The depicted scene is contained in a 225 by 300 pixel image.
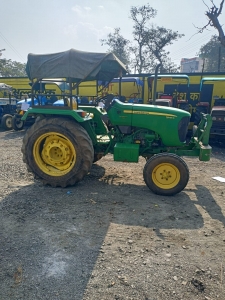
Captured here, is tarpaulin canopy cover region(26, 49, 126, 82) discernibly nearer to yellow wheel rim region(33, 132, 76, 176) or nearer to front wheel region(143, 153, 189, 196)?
yellow wheel rim region(33, 132, 76, 176)

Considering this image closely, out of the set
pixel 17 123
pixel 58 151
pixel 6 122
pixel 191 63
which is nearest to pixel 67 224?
pixel 58 151

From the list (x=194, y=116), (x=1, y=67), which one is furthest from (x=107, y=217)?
(x=1, y=67)

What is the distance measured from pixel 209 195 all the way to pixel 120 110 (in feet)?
7.24

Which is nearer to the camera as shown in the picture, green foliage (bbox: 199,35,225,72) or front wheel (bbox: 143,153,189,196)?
front wheel (bbox: 143,153,189,196)

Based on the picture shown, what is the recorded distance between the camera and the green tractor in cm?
420

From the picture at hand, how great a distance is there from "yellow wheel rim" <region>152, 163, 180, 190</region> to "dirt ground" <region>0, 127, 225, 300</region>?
0.24 m

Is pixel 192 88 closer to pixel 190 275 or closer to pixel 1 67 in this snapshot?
pixel 190 275

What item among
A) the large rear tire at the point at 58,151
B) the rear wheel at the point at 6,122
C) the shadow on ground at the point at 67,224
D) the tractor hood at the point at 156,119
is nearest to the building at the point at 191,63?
the rear wheel at the point at 6,122

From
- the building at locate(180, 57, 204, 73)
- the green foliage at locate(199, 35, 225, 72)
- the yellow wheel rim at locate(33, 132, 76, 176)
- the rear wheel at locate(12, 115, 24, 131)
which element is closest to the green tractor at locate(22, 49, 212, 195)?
the yellow wheel rim at locate(33, 132, 76, 176)

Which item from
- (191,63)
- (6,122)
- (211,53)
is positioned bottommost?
(6,122)

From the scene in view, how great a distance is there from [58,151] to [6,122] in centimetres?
810

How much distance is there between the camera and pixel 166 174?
4227 mm

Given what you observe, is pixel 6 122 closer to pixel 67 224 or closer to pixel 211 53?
pixel 67 224

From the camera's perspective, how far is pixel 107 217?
3.48 meters
